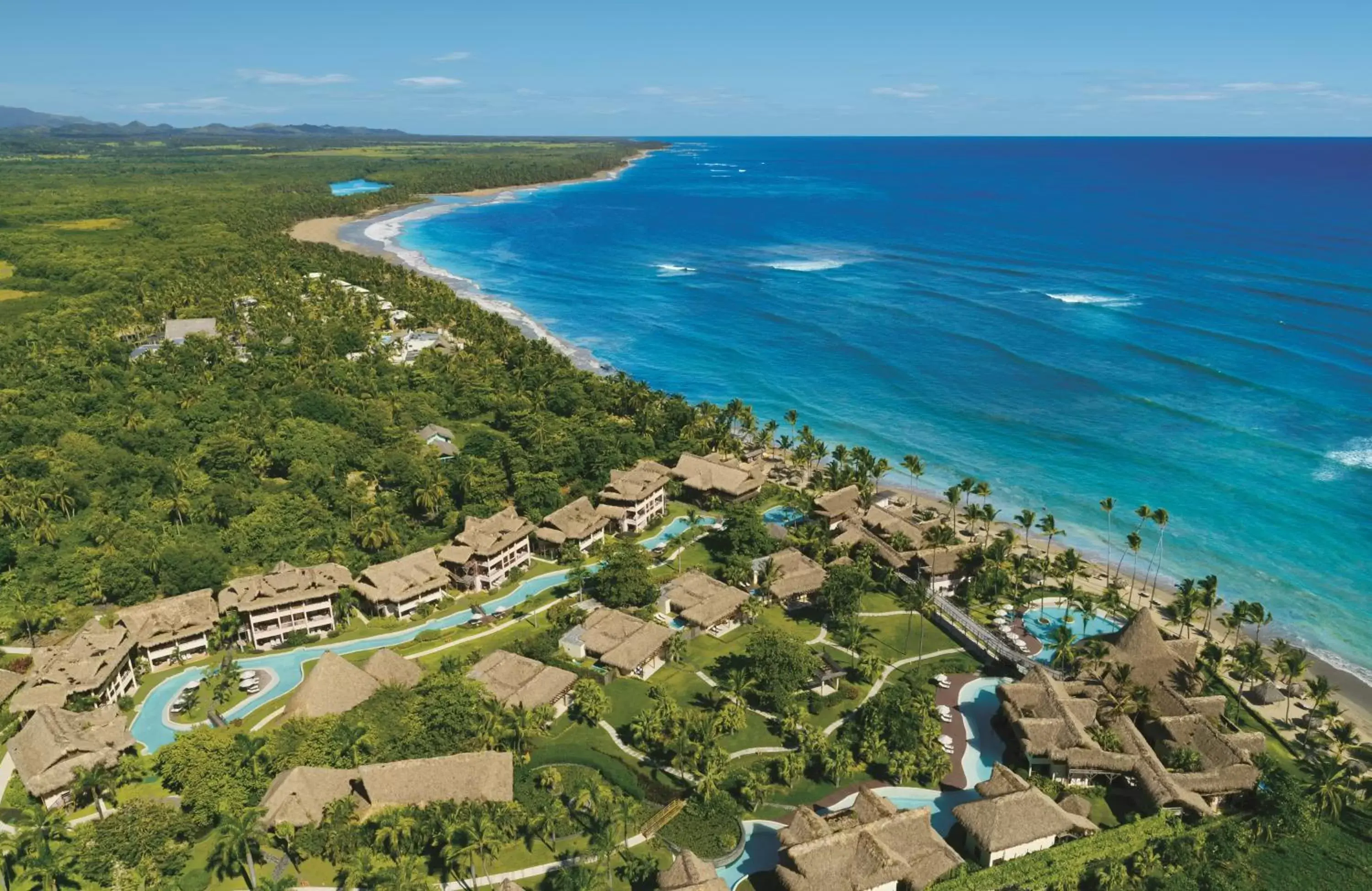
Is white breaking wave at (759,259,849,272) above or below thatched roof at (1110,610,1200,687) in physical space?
above

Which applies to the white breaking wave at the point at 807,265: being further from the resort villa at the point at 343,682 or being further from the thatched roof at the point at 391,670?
the resort villa at the point at 343,682

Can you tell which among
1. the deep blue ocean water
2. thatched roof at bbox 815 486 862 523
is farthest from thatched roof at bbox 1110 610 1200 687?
thatched roof at bbox 815 486 862 523

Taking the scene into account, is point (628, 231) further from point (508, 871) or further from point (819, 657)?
point (508, 871)

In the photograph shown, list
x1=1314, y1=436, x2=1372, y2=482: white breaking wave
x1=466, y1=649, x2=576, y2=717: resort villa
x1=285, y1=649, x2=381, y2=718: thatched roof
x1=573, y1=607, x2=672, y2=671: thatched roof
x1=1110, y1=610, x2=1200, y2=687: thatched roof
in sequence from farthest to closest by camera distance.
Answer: x1=1314, y1=436, x2=1372, y2=482: white breaking wave < x1=573, y1=607, x2=672, y2=671: thatched roof < x1=1110, y1=610, x2=1200, y2=687: thatched roof < x1=466, y1=649, x2=576, y2=717: resort villa < x1=285, y1=649, x2=381, y2=718: thatched roof

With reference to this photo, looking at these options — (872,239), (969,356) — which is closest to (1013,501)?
(969,356)

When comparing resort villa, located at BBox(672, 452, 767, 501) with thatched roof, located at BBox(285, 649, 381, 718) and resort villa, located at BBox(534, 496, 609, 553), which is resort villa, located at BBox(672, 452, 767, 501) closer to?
resort villa, located at BBox(534, 496, 609, 553)

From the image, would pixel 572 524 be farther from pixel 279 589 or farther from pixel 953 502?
pixel 953 502

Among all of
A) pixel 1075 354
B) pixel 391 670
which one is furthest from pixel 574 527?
pixel 1075 354
